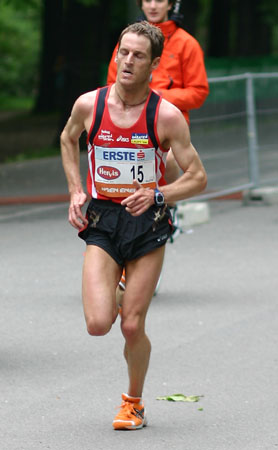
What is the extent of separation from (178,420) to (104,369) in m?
1.08

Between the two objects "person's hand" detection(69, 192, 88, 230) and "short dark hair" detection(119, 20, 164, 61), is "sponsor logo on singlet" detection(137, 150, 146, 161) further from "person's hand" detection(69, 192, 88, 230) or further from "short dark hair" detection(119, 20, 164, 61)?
"short dark hair" detection(119, 20, 164, 61)

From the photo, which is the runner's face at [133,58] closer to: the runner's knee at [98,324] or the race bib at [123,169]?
the race bib at [123,169]

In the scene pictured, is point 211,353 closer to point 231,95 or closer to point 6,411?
point 6,411

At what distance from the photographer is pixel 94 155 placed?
18.1 feet

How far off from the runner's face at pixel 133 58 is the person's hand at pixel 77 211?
587 mm

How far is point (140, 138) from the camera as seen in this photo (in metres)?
5.36

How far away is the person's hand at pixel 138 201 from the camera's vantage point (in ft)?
16.9

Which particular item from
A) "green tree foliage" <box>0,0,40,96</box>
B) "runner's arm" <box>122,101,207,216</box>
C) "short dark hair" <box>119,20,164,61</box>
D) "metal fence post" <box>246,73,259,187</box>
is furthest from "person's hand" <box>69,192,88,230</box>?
"green tree foliage" <box>0,0,40,96</box>

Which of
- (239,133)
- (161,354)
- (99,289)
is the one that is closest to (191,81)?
(161,354)

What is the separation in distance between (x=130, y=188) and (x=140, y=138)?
0.26 meters

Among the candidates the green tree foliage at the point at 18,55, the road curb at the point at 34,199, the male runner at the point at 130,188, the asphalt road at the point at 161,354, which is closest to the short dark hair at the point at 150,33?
the male runner at the point at 130,188

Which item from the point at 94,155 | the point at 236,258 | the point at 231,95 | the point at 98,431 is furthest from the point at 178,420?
the point at 231,95

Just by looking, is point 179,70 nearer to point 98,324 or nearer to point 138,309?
point 138,309

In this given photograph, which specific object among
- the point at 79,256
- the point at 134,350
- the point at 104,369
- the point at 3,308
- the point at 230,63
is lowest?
the point at 230,63
